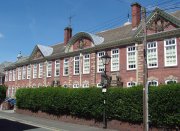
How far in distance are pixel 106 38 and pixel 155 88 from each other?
52.2 ft

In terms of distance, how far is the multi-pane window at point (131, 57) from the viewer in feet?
91.4

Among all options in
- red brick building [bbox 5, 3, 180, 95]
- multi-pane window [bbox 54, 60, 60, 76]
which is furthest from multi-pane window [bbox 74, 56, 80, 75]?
multi-pane window [bbox 54, 60, 60, 76]

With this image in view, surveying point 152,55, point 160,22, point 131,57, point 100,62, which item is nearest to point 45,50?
point 100,62

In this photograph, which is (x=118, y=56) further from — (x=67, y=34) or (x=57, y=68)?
(x=67, y=34)

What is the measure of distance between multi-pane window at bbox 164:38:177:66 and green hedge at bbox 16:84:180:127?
6692mm

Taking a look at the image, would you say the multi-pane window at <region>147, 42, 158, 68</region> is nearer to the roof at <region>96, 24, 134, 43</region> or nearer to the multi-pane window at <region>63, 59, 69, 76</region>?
the roof at <region>96, 24, 134, 43</region>

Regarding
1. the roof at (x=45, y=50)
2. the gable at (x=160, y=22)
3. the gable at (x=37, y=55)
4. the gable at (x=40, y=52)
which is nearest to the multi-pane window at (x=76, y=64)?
the gable at (x=40, y=52)

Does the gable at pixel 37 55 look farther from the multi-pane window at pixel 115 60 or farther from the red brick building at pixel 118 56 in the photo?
the multi-pane window at pixel 115 60

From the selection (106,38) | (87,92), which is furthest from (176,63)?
(106,38)

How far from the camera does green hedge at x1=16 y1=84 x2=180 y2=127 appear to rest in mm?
17125

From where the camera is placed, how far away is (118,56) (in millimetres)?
29594

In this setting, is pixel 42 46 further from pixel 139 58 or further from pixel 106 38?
pixel 139 58

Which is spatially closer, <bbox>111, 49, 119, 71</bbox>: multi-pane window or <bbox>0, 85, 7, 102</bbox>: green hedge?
<bbox>111, 49, 119, 71</bbox>: multi-pane window

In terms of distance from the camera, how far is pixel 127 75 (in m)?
28.2
